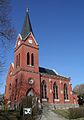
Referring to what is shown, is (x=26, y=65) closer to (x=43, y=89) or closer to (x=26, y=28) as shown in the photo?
(x=43, y=89)

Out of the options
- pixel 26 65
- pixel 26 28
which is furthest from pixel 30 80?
pixel 26 28

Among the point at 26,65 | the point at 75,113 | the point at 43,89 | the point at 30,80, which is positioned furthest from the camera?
the point at 43,89

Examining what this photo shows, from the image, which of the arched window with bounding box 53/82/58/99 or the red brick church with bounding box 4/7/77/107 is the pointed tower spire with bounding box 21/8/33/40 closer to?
the red brick church with bounding box 4/7/77/107

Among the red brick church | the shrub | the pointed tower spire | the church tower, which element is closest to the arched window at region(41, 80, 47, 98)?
the red brick church

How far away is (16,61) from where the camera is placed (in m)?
42.0

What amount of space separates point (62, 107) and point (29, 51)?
15.3 m

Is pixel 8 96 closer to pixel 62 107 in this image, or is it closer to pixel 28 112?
pixel 62 107

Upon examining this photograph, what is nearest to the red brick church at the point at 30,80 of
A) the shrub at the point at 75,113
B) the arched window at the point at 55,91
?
the arched window at the point at 55,91

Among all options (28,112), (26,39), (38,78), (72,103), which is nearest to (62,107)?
(72,103)

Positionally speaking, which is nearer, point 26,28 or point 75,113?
point 75,113

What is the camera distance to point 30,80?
125 ft

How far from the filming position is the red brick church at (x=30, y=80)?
3741 cm

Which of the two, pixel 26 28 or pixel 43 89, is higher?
pixel 26 28

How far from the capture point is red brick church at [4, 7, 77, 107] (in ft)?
123
